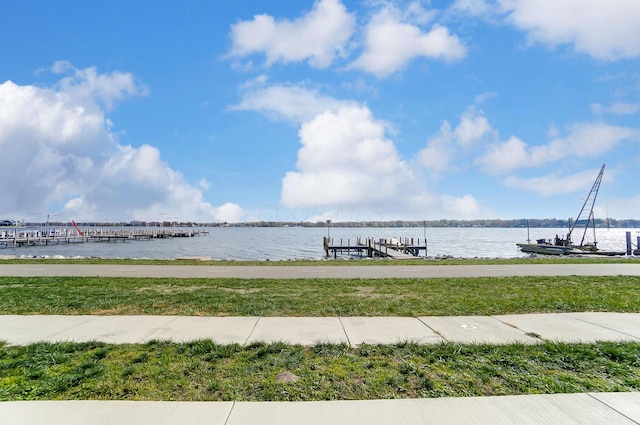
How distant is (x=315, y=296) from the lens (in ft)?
29.8

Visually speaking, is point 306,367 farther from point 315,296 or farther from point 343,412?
point 315,296

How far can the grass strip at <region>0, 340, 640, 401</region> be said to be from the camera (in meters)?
3.61

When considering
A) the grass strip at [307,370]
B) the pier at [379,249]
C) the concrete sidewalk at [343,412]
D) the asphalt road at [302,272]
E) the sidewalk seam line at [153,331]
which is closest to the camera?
the concrete sidewalk at [343,412]

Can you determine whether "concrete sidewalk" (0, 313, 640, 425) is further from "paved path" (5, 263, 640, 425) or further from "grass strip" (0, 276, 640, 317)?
"grass strip" (0, 276, 640, 317)

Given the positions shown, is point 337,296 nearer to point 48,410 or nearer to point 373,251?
point 48,410

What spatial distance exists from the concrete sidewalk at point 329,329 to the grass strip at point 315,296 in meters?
0.56

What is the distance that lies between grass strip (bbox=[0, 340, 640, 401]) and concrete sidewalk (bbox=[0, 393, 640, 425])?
18cm

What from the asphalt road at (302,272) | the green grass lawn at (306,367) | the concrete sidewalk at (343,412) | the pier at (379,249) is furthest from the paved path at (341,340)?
the pier at (379,249)

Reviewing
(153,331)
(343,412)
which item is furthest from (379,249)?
(343,412)

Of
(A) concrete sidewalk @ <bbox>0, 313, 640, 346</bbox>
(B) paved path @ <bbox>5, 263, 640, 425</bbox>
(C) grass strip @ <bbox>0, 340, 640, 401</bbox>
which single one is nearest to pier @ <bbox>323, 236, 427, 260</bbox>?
(A) concrete sidewalk @ <bbox>0, 313, 640, 346</bbox>

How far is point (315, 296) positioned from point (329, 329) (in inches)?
120

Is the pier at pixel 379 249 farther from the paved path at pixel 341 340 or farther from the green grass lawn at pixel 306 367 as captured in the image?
the green grass lawn at pixel 306 367

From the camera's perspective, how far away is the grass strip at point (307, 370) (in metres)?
3.61

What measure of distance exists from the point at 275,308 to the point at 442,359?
13.3 feet
